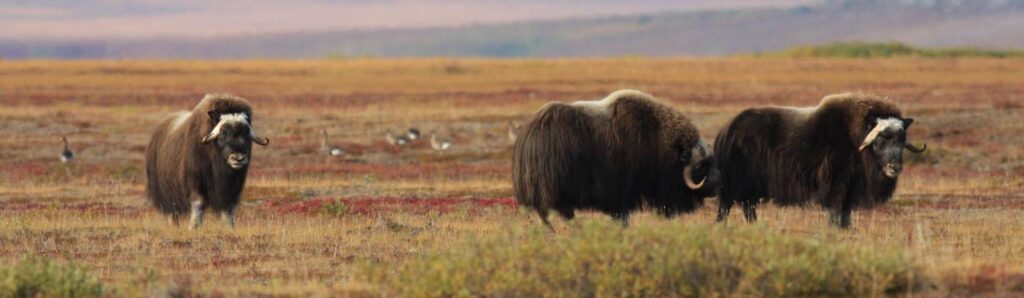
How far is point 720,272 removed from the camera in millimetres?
9562

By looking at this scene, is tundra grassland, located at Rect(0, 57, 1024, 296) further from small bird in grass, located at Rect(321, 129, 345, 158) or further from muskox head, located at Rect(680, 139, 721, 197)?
muskox head, located at Rect(680, 139, 721, 197)

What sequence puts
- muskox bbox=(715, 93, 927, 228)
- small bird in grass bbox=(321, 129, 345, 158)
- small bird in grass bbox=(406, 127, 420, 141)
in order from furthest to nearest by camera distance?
small bird in grass bbox=(406, 127, 420, 141) → small bird in grass bbox=(321, 129, 345, 158) → muskox bbox=(715, 93, 927, 228)

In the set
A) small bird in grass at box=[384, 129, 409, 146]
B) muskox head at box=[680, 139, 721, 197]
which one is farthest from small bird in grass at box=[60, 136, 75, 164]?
muskox head at box=[680, 139, 721, 197]

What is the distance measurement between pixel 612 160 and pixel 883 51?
122m

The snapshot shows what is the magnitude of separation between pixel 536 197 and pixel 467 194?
31.9 feet

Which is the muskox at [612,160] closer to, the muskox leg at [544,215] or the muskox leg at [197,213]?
the muskox leg at [544,215]

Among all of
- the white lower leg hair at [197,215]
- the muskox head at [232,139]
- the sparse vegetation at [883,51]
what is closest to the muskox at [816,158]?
the muskox head at [232,139]

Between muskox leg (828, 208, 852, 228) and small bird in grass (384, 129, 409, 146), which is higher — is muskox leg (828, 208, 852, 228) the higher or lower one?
the higher one

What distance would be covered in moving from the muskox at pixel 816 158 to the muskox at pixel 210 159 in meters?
5.54

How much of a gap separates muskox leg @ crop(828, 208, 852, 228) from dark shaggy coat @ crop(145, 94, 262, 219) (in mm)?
6805

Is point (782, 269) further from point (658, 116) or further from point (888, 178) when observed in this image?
point (888, 178)

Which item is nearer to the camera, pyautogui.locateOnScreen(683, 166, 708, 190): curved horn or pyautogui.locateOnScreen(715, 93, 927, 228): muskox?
pyautogui.locateOnScreen(683, 166, 708, 190): curved horn

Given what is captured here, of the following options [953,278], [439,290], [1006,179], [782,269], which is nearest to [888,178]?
[953,278]

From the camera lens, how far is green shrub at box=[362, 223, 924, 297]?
9352mm
